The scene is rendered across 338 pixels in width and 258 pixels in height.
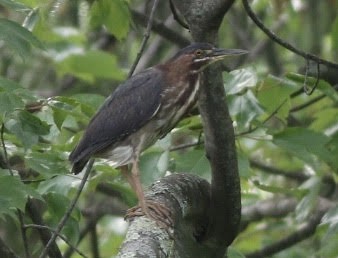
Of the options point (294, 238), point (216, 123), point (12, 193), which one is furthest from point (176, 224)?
point (294, 238)

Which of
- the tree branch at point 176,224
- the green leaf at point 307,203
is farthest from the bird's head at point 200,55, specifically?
the green leaf at point 307,203

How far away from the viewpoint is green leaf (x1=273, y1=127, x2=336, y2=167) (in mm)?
4844

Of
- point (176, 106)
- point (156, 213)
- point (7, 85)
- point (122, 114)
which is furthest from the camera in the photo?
point (122, 114)

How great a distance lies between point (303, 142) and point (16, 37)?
153 cm

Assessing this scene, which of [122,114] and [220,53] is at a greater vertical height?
[220,53]

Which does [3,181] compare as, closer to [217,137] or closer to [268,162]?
[217,137]

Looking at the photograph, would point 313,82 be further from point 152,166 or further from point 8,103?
point 8,103

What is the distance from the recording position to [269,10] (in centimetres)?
862

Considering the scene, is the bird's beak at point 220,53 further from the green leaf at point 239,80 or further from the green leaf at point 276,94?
the green leaf at point 276,94

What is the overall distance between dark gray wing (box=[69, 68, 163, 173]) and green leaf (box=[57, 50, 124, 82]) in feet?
7.71

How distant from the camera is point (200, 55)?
443 cm

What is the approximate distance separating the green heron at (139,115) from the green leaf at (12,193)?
0.60 meters

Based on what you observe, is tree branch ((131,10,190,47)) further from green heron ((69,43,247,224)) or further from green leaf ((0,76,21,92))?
green leaf ((0,76,21,92))

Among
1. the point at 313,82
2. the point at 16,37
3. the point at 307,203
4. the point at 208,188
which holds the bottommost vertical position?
the point at 307,203
